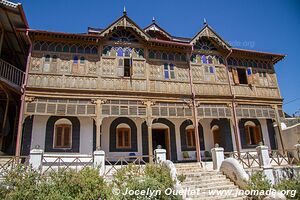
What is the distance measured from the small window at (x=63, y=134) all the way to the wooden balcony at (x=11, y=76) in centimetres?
331

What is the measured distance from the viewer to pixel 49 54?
568 inches

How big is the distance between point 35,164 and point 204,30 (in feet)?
47.7

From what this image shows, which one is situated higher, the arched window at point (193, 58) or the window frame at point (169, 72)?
the arched window at point (193, 58)

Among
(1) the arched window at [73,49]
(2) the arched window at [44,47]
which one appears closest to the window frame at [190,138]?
(1) the arched window at [73,49]

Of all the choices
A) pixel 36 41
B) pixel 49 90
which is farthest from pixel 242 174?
pixel 36 41

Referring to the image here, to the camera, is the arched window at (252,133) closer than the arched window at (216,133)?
No

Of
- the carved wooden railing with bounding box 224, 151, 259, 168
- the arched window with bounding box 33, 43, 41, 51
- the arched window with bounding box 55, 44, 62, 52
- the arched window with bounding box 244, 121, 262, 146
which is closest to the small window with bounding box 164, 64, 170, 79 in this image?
the carved wooden railing with bounding box 224, 151, 259, 168

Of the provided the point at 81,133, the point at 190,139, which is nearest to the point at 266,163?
the point at 190,139

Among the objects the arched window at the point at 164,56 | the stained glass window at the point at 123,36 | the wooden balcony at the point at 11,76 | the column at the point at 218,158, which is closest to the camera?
the wooden balcony at the point at 11,76

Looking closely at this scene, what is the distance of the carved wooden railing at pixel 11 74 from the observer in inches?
496

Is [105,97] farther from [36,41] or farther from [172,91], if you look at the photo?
[36,41]

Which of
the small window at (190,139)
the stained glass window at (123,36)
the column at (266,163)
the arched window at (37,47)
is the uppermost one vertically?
the stained glass window at (123,36)

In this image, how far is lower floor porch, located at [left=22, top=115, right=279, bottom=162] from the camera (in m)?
14.2

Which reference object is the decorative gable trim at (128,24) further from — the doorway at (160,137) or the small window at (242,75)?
the small window at (242,75)
